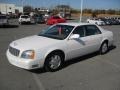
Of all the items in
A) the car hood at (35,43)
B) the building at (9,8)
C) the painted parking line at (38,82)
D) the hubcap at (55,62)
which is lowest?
the painted parking line at (38,82)

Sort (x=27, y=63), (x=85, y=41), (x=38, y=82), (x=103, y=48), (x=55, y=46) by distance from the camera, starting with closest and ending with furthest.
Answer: (x=38, y=82), (x=27, y=63), (x=55, y=46), (x=85, y=41), (x=103, y=48)

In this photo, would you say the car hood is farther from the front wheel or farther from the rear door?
the front wheel

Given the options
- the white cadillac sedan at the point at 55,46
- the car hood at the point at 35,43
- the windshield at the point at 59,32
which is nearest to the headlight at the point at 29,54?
the white cadillac sedan at the point at 55,46

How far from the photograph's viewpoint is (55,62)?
6574mm

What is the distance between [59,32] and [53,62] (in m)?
1.39

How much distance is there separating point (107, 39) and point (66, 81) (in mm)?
4161

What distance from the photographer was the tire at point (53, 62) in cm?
636

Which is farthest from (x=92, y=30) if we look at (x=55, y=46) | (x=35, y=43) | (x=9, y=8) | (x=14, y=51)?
(x=9, y=8)

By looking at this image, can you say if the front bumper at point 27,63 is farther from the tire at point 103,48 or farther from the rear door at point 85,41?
the tire at point 103,48

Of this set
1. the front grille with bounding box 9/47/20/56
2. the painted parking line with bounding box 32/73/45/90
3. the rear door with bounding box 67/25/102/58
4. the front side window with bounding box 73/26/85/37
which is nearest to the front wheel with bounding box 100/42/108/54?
the rear door with bounding box 67/25/102/58

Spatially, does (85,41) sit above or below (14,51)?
above

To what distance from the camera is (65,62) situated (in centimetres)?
747

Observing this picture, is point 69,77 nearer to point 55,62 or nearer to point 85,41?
point 55,62

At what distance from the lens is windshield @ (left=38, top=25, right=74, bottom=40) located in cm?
713
